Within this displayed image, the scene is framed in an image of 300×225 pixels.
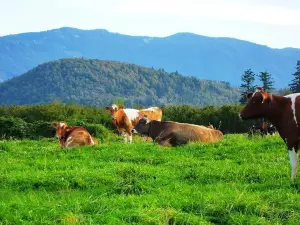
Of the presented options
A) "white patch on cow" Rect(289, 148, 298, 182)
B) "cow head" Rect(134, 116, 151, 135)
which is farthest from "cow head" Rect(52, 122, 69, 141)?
"white patch on cow" Rect(289, 148, 298, 182)

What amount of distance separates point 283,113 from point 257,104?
2.53 ft

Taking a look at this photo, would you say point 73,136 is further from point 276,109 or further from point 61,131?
point 276,109

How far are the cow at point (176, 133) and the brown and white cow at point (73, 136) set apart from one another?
2.12 m

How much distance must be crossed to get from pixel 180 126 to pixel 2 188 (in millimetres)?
8634

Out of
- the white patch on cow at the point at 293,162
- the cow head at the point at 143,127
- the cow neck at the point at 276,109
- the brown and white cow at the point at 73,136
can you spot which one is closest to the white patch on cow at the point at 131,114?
the cow head at the point at 143,127

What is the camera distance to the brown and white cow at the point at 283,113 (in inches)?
398

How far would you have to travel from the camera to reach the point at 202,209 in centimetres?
740

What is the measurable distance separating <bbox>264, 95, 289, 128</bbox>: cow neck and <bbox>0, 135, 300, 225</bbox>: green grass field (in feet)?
3.76

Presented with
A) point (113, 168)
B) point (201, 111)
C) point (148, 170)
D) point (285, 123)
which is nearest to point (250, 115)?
point (285, 123)

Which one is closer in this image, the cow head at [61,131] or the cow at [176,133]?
the cow at [176,133]

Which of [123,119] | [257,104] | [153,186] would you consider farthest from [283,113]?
[123,119]

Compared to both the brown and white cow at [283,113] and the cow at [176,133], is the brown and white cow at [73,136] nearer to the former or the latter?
the cow at [176,133]

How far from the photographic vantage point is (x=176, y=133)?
16.6 meters

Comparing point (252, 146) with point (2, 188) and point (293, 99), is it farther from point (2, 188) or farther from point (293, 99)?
point (2, 188)
